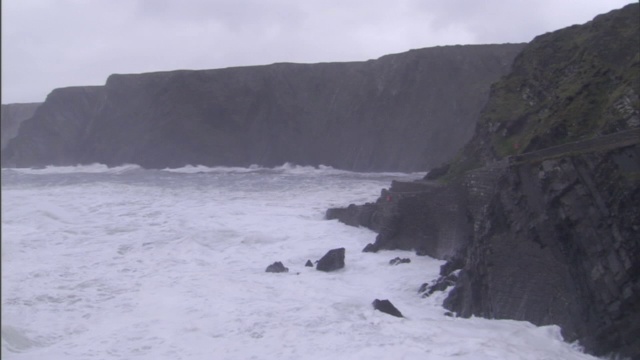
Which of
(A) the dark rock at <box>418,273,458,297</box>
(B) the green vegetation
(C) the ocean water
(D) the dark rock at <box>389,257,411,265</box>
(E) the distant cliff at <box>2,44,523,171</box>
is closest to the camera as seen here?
(C) the ocean water

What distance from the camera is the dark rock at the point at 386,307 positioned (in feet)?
34.4

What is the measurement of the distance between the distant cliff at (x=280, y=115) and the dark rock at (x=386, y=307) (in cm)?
3179

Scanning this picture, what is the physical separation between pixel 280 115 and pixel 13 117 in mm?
22670

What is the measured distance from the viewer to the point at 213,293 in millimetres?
12234

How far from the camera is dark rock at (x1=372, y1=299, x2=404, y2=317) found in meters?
10.5

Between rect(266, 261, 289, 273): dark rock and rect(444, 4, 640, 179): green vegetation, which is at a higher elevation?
rect(444, 4, 640, 179): green vegetation

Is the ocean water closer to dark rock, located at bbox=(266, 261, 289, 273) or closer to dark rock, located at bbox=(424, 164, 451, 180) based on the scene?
dark rock, located at bbox=(266, 261, 289, 273)

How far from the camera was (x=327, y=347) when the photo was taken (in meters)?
9.20

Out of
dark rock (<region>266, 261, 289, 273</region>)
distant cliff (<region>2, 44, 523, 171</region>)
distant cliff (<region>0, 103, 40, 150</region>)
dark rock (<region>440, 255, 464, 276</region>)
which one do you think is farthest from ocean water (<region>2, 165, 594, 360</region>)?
distant cliff (<region>0, 103, 40, 150</region>)

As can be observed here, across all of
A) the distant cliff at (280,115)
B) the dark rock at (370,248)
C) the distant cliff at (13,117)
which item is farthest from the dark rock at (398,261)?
the distant cliff at (13,117)

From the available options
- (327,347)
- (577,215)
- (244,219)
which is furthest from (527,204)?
(244,219)

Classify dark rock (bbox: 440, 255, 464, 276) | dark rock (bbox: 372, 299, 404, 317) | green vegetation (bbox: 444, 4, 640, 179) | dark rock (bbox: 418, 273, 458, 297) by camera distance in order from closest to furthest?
green vegetation (bbox: 444, 4, 640, 179) → dark rock (bbox: 372, 299, 404, 317) → dark rock (bbox: 418, 273, 458, 297) → dark rock (bbox: 440, 255, 464, 276)

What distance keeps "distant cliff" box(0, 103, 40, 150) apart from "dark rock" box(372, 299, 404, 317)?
51799mm

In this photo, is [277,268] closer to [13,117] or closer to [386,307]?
[386,307]
